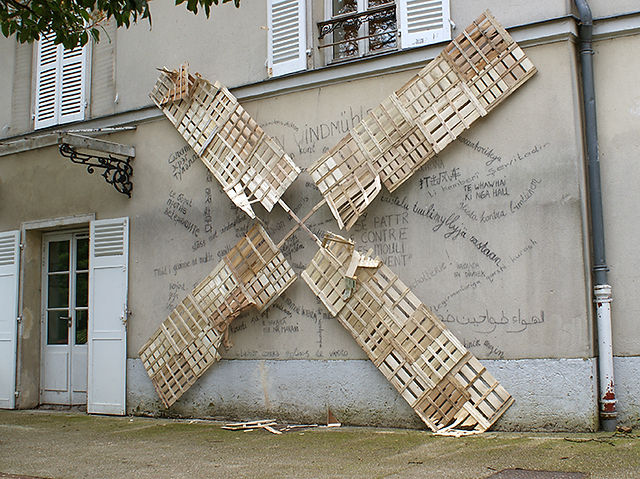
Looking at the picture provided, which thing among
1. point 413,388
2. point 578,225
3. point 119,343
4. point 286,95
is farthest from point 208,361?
point 578,225

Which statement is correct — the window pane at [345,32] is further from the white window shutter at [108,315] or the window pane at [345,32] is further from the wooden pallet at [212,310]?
the white window shutter at [108,315]

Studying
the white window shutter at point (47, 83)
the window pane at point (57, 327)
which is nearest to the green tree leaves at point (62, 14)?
the white window shutter at point (47, 83)

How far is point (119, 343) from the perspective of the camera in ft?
26.9

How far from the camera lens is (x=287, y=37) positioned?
736 cm

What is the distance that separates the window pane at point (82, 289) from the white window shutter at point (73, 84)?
1.89m

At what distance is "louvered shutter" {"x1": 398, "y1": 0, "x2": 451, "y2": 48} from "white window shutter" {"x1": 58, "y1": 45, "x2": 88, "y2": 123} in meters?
4.13

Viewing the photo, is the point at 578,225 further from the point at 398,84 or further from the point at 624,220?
the point at 398,84

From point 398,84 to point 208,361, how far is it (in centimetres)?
330

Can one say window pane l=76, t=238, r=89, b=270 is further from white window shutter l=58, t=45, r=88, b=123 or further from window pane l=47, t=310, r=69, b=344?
white window shutter l=58, t=45, r=88, b=123

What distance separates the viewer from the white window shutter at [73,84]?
8859 mm

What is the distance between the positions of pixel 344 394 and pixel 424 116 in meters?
2.62

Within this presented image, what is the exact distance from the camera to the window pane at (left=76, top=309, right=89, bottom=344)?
8782 mm

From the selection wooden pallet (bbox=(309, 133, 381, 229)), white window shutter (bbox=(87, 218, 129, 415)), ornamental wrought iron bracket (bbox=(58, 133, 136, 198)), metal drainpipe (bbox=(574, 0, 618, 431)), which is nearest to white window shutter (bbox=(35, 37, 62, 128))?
A: ornamental wrought iron bracket (bbox=(58, 133, 136, 198))

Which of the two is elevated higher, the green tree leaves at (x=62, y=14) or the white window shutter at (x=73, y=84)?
the white window shutter at (x=73, y=84)
